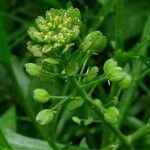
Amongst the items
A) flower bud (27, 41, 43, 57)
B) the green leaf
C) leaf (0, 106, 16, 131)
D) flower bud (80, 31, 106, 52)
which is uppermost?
flower bud (27, 41, 43, 57)

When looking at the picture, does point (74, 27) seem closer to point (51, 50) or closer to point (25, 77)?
point (51, 50)

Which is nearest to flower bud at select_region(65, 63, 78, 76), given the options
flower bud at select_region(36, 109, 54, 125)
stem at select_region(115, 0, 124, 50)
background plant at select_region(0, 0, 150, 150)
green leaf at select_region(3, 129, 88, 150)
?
background plant at select_region(0, 0, 150, 150)

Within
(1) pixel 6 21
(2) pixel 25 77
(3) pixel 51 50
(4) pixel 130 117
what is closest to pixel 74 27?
(3) pixel 51 50

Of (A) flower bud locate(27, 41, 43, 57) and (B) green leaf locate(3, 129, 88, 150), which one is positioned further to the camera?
(B) green leaf locate(3, 129, 88, 150)

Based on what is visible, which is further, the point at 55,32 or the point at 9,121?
the point at 9,121

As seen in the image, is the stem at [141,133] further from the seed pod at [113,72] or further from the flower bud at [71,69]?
the flower bud at [71,69]

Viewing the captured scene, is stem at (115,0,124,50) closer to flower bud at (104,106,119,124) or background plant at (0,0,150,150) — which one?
background plant at (0,0,150,150)

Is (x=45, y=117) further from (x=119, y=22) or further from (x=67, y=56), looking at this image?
(x=119, y=22)

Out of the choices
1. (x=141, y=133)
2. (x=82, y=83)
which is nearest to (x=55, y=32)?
(x=82, y=83)

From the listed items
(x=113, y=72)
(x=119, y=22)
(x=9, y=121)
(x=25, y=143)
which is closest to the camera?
(x=113, y=72)
